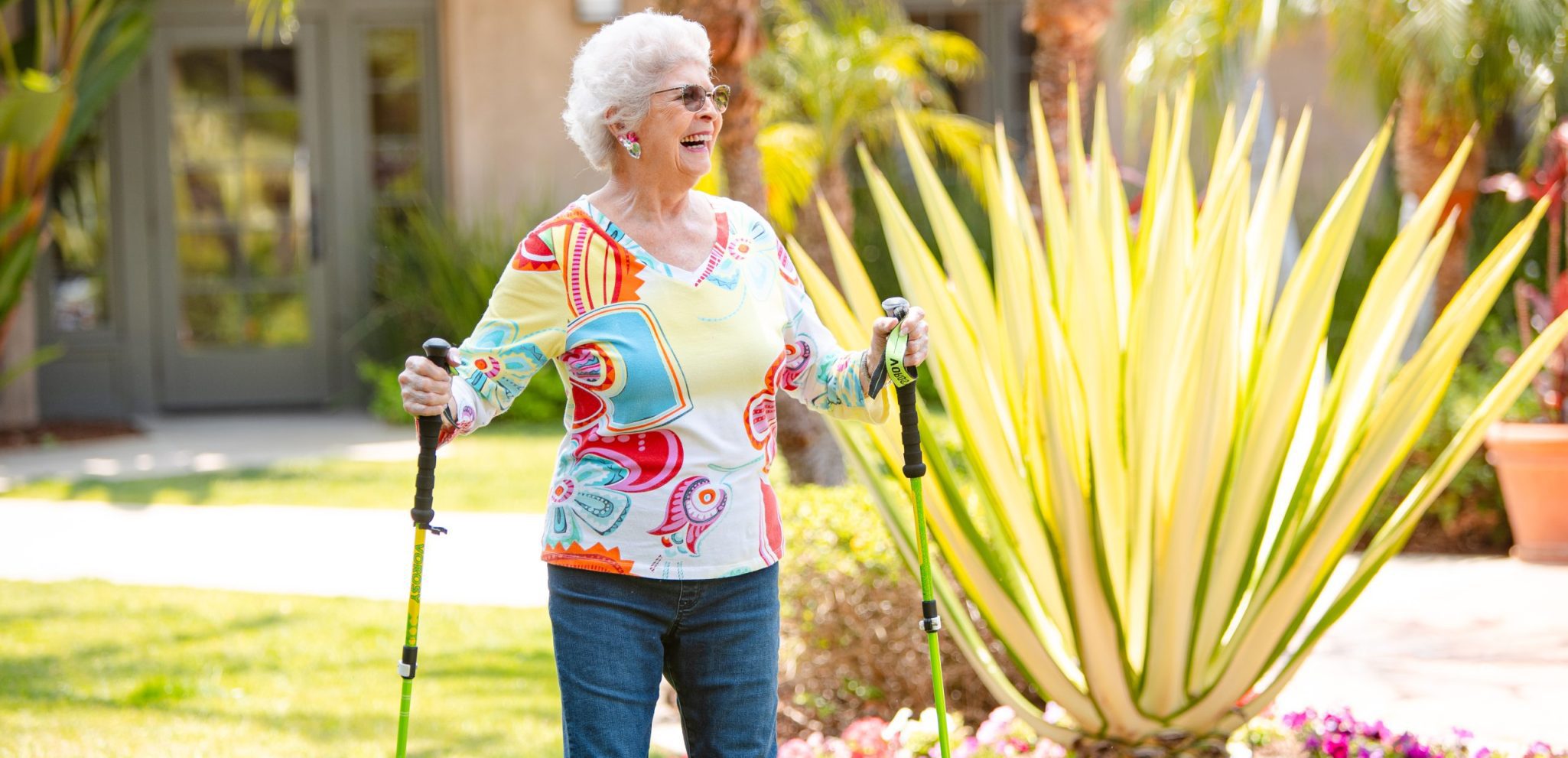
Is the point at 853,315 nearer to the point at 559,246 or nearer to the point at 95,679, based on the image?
the point at 559,246

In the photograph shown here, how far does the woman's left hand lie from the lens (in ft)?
8.55

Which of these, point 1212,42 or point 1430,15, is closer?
point 1430,15

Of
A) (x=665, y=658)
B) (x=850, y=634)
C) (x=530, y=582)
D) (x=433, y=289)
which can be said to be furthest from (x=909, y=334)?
(x=433, y=289)

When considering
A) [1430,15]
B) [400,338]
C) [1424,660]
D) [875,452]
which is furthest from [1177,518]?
[400,338]

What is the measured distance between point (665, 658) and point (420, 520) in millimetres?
509

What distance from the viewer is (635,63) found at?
8.48ft

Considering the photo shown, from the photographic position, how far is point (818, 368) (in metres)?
2.78

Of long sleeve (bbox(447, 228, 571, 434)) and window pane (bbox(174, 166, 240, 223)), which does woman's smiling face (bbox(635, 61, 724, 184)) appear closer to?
long sleeve (bbox(447, 228, 571, 434))

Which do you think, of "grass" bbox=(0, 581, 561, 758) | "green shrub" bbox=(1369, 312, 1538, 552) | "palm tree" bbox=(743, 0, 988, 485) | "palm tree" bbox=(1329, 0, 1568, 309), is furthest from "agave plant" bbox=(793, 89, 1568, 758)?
"palm tree" bbox=(743, 0, 988, 485)

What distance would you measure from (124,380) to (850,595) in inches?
402

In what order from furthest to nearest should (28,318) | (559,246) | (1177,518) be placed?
(28,318), (1177,518), (559,246)

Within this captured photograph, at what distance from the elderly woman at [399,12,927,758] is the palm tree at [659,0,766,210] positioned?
2.87 metres

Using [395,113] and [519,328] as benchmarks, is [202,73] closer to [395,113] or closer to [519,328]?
[395,113]

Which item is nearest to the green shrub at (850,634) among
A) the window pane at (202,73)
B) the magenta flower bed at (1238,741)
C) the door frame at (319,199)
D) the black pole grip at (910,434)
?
the magenta flower bed at (1238,741)
